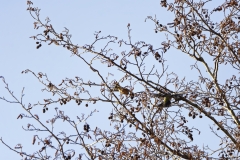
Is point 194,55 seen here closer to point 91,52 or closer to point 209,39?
point 209,39

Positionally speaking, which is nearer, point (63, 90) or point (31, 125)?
point (31, 125)

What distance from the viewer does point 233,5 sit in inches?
354

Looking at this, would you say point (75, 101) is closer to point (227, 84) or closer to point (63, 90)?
point (63, 90)

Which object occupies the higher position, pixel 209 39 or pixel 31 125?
pixel 209 39

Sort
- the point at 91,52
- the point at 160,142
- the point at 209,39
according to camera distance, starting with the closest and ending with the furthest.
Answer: the point at 160,142, the point at 91,52, the point at 209,39

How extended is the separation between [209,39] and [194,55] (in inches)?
16.8

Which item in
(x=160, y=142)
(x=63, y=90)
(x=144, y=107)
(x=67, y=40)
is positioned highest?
(x=67, y=40)

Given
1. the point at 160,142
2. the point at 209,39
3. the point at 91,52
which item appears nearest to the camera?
the point at 160,142

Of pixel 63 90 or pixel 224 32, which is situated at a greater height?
pixel 224 32

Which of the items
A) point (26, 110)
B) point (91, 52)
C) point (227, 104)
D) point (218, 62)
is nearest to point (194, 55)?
point (218, 62)

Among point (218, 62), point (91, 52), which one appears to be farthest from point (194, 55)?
point (91, 52)

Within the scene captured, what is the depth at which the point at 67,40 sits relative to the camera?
344 inches

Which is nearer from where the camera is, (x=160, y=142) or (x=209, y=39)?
(x=160, y=142)

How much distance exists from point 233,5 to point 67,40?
2.79m
